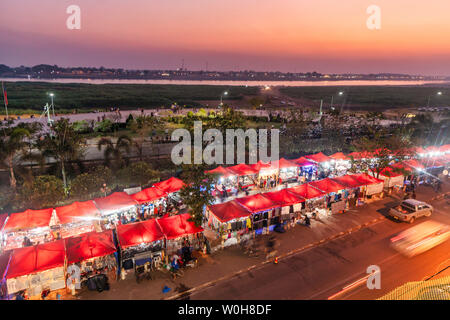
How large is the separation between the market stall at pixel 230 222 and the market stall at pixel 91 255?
5.02 meters

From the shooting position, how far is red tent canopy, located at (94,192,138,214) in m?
16.1

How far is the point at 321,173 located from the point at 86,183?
19042mm

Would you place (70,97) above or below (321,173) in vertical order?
above

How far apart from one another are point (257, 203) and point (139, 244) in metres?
6.81

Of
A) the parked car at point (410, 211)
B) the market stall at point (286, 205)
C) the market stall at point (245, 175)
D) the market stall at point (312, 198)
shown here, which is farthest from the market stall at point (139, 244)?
the parked car at point (410, 211)

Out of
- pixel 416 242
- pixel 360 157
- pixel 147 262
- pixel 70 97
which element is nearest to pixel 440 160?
pixel 360 157

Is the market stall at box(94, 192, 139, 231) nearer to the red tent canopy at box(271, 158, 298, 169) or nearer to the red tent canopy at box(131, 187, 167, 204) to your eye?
the red tent canopy at box(131, 187, 167, 204)

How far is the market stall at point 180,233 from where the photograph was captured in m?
13.6

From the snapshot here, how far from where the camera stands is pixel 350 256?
46.4 ft

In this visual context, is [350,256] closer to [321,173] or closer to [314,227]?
[314,227]

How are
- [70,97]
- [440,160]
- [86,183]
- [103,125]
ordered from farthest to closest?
[70,97], [103,125], [440,160], [86,183]

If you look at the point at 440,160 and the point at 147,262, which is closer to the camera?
the point at 147,262

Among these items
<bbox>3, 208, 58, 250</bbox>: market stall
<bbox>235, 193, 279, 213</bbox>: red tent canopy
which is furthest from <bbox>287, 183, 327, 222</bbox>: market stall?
<bbox>3, 208, 58, 250</bbox>: market stall
